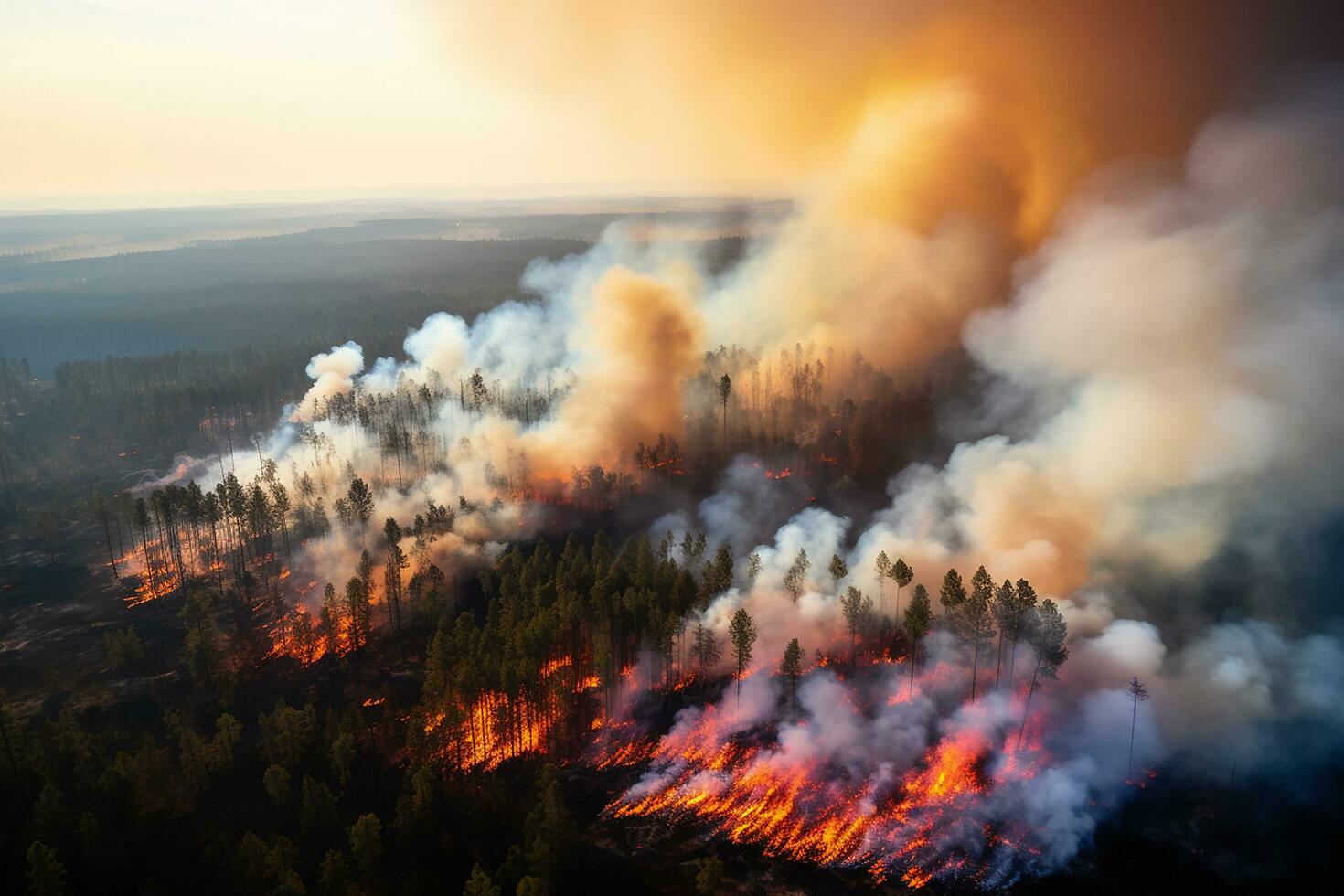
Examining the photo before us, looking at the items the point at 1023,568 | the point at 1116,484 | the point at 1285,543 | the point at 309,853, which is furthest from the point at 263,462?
the point at 1285,543

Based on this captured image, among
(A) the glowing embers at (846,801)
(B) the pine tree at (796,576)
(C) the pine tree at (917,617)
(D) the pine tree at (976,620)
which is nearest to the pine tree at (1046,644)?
(D) the pine tree at (976,620)

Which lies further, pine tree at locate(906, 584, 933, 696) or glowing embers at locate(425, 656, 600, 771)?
pine tree at locate(906, 584, 933, 696)

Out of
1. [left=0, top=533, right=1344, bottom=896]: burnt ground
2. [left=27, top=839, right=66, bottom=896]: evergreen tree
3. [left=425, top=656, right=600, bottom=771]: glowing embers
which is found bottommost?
[left=0, top=533, right=1344, bottom=896]: burnt ground

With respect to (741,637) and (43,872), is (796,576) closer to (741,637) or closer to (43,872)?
(741,637)

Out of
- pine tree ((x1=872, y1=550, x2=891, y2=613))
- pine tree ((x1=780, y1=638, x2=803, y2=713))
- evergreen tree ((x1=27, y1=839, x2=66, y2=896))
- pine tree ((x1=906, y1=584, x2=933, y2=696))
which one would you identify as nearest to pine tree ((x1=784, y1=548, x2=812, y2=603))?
pine tree ((x1=872, y1=550, x2=891, y2=613))

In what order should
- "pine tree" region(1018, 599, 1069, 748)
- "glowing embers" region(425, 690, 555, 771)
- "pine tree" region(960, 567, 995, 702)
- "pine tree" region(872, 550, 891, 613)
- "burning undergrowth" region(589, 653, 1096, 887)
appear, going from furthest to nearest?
"pine tree" region(872, 550, 891, 613), "pine tree" region(960, 567, 995, 702), "pine tree" region(1018, 599, 1069, 748), "glowing embers" region(425, 690, 555, 771), "burning undergrowth" region(589, 653, 1096, 887)

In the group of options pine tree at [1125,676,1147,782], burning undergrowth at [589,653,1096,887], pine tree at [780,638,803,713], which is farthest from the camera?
pine tree at [780,638,803,713]

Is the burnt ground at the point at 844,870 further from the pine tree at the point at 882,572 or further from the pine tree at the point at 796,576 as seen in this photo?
the pine tree at the point at 882,572

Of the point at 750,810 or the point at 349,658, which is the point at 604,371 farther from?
the point at 750,810

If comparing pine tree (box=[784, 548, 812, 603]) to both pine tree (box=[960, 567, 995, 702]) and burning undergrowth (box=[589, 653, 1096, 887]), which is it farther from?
pine tree (box=[960, 567, 995, 702])
